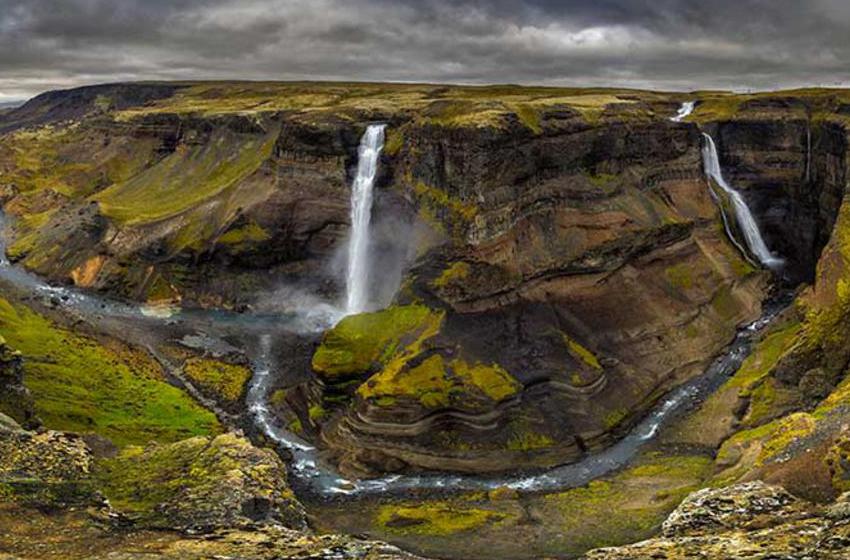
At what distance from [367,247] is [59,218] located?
56.9m

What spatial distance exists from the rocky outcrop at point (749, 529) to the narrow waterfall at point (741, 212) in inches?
2372

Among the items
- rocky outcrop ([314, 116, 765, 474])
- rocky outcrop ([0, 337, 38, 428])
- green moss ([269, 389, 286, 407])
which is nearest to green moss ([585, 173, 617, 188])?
rocky outcrop ([314, 116, 765, 474])

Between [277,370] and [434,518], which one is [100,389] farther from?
[434,518]

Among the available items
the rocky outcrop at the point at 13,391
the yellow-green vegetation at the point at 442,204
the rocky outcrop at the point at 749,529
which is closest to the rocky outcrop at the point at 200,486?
the rocky outcrop at the point at 13,391

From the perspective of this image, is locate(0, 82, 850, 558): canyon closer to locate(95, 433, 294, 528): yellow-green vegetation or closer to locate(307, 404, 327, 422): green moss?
locate(95, 433, 294, 528): yellow-green vegetation

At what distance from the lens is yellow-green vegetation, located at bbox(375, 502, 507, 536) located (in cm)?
3853

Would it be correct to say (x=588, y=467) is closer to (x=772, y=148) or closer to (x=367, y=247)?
(x=367, y=247)

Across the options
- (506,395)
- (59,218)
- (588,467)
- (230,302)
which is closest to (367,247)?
(230,302)

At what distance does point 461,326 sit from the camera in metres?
55.8

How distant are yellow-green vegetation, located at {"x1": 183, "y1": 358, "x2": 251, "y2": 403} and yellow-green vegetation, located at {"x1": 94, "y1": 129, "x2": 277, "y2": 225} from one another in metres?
34.1

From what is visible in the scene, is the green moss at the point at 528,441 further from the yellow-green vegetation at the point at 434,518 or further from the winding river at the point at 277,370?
the yellow-green vegetation at the point at 434,518

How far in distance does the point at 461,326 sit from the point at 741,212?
46373 mm

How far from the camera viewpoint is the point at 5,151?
16738cm

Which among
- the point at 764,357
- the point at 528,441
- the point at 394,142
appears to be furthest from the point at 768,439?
the point at 394,142
